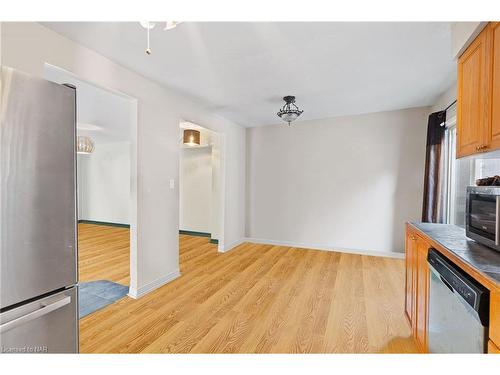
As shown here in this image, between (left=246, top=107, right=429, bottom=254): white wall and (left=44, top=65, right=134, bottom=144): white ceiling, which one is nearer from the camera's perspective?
(left=44, top=65, right=134, bottom=144): white ceiling

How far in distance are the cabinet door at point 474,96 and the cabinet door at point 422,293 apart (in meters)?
0.76

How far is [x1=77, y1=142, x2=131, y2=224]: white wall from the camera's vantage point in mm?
6398

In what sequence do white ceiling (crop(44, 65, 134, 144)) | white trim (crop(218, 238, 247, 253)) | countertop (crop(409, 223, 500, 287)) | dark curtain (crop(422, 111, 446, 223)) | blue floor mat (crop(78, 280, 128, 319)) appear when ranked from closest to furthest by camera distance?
countertop (crop(409, 223, 500, 287)) → blue floor mat (crop(78, 280, 128, 319)) → white ceiling (crop(44, 65, 134, 144)) → dark curtain (crop(422, 111, 446, 223)) → white trim (crop(218, 238, 247, 253))

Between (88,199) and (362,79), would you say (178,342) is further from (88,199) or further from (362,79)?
(88,199)

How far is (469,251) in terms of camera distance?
1224 mm

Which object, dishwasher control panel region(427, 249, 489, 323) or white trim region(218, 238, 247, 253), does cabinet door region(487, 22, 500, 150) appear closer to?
dishwasher control panel region(427, 249, 489, 323)

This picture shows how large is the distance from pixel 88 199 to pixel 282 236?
6.08 m

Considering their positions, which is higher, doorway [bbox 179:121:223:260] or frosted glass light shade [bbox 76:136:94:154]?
frosted glass light shade [bbox 76:136:94:154]

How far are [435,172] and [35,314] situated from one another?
4.02 m

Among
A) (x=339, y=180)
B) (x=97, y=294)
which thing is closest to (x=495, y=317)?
(x=97, y=294)

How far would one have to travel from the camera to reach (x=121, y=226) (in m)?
6.40

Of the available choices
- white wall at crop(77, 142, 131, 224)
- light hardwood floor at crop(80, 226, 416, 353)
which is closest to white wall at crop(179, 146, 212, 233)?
light hardwood floor at crop(80, 226, 416, 353)

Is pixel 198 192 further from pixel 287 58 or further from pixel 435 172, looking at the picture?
pixel 435 172

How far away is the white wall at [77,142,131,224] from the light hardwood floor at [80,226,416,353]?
308 centimetres
